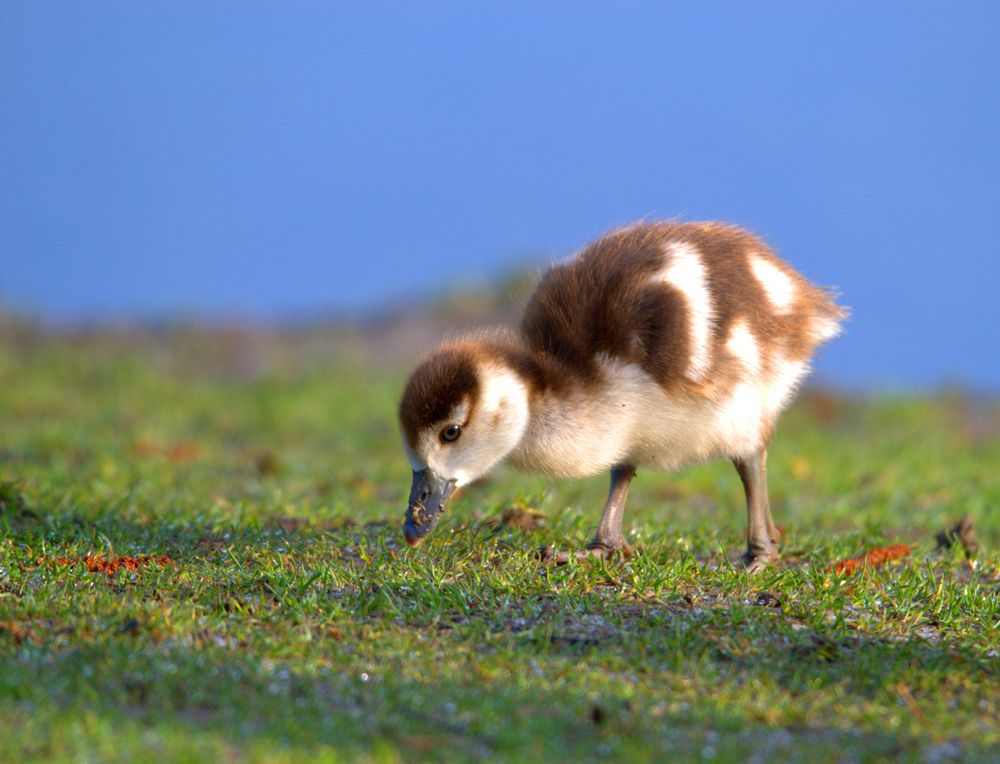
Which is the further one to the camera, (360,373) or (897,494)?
(360,373)

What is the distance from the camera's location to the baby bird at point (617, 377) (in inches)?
248

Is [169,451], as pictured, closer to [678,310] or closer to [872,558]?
[678,310]

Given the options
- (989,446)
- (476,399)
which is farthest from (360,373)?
(476,399)

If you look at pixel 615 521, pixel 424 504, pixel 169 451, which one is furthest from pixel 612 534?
pixel 169 451

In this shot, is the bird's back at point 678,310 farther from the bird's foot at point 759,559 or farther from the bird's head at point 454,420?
the bird's foot at point 759,559

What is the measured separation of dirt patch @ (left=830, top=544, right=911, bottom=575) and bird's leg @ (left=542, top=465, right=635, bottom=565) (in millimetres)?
1127

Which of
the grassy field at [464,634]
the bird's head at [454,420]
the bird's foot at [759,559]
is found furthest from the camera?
the bird's foot at [759,559]

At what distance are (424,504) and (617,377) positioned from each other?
3.82ft

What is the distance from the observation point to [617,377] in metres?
6.42

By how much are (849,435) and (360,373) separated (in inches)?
236

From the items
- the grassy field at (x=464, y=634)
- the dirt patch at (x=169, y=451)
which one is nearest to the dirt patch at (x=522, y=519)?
the grassy field at (x=464, y=634)

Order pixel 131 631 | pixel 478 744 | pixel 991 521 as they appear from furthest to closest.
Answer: pixel 991 521, pixel 131 631, pixel 478 744

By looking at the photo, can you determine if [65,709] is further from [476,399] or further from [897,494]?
[897,494]

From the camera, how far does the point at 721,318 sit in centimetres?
644
